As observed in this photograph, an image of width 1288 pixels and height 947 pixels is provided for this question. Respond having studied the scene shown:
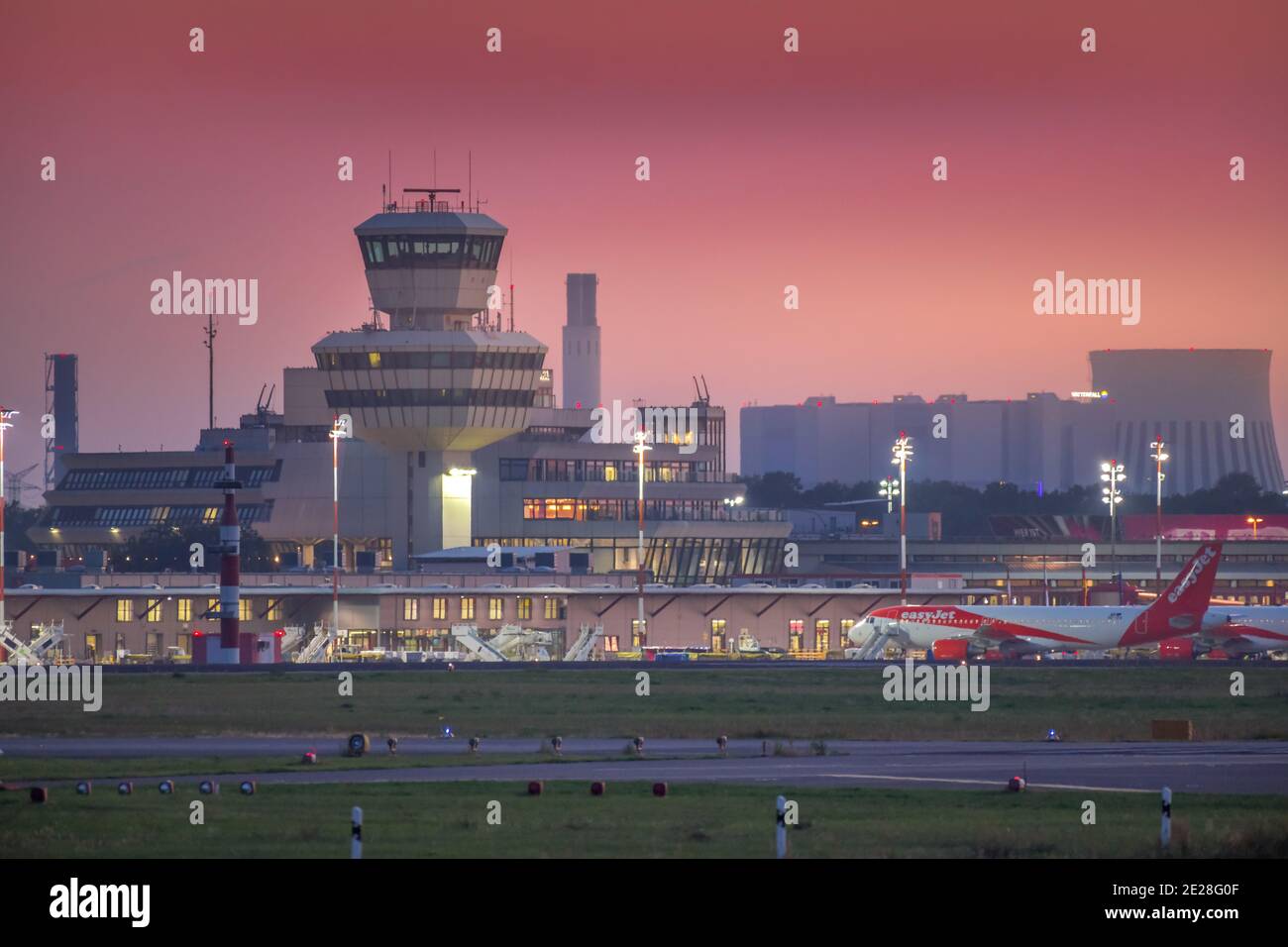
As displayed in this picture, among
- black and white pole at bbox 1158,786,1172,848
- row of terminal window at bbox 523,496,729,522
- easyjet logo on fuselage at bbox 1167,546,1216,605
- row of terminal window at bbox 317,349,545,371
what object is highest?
row of terminal window at bbox 317,349,545,371

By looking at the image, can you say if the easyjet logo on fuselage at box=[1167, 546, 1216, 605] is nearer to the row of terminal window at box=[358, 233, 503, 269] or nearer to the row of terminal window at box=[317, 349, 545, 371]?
the row of terminal window at box=[317, 349, 545, 371]

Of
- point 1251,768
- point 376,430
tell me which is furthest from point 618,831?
point 376,430

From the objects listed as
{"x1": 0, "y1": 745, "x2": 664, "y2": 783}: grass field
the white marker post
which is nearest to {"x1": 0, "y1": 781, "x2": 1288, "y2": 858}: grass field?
the white marker post

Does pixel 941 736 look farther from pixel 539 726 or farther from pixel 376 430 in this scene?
pixel 376 430

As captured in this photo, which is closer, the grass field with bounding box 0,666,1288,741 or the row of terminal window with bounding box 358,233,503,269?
the grass field with bounding box 0,666,1288,741

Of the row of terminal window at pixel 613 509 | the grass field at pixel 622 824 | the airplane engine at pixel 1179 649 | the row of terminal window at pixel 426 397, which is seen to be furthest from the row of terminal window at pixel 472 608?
the grass field at pixel 622 824
